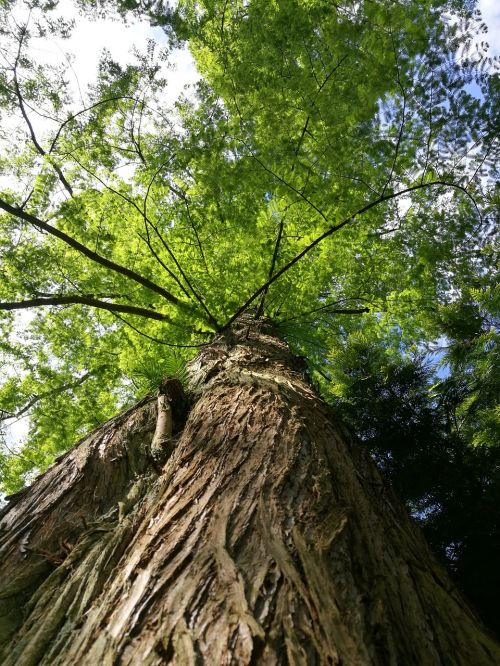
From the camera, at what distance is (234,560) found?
1239 millimetres

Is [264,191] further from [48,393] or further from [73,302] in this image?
[48,393]

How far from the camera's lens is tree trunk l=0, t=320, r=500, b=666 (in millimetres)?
1020

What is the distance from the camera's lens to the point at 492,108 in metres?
3.18

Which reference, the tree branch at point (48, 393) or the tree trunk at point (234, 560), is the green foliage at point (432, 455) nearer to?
the tree trunk at point (234, 560)

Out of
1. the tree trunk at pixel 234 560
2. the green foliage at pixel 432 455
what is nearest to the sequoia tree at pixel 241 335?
the tree trunk at pixel 234 560

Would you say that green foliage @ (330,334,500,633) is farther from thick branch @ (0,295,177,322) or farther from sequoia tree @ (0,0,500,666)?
thick branch @ (0,295,177,322)

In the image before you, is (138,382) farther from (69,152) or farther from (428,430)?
(428,430)

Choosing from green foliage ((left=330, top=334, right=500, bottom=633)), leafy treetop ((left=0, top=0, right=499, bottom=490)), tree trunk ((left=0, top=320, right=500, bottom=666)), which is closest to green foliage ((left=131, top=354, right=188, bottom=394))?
leafy treetop ((left=0, top=0, right=499, bottom=490))

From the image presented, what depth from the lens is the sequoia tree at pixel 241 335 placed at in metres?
1.15

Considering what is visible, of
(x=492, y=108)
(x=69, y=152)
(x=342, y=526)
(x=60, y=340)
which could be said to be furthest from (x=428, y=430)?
(x=60, y=340)

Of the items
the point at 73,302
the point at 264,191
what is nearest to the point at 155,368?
the point at 73,302

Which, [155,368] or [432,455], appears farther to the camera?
[155,368]

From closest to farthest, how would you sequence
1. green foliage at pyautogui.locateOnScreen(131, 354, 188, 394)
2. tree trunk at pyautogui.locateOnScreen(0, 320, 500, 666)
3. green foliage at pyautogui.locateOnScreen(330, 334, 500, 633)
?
tree trunk at pyautogui.locateOnScreen(0, 320, 500, 666) < green foliage at pyautogui.locateOnScreen(330, 334, 500, 633) < green foliage at pyautogui.locateOnScreen(131, 354, 188, 394)

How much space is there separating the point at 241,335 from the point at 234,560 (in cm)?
299
